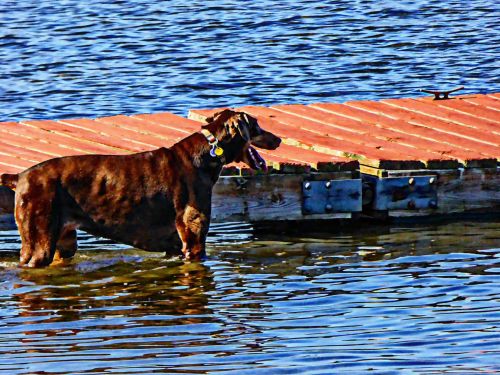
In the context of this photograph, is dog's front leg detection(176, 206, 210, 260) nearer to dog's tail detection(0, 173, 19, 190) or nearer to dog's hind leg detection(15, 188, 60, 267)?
dog's hind leg detection(15, 188, 60, 267)

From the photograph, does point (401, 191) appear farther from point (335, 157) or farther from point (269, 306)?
point (269, 306)

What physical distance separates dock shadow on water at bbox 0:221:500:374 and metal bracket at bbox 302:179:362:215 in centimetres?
32

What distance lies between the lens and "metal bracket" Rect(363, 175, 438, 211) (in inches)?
577

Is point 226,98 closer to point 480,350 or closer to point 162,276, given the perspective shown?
point 162,276

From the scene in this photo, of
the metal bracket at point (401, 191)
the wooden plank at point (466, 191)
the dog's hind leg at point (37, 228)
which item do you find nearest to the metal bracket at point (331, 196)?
the metal bracket at point (401, 191)

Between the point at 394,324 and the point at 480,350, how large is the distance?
1.05m

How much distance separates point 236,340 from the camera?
34.7ft

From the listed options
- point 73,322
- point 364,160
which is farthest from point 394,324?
point 364,160

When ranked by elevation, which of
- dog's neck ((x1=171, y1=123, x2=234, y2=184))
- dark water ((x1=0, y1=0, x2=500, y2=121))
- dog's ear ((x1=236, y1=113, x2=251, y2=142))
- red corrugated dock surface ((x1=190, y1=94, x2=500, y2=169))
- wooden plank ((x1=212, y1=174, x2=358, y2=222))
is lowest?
dark water ((x1=0, y1=0, x2=500, y2=121))

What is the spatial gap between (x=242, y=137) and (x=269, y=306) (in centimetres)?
198

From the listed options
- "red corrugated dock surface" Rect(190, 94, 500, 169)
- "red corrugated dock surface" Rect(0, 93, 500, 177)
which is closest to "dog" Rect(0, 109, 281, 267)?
"red corrugated dock surface" Rect(0, 93, 500, 177)

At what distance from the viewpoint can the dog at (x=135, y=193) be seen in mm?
12703

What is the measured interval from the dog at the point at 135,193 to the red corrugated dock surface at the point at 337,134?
129cm

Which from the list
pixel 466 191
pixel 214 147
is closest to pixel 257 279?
pixel 214 147
